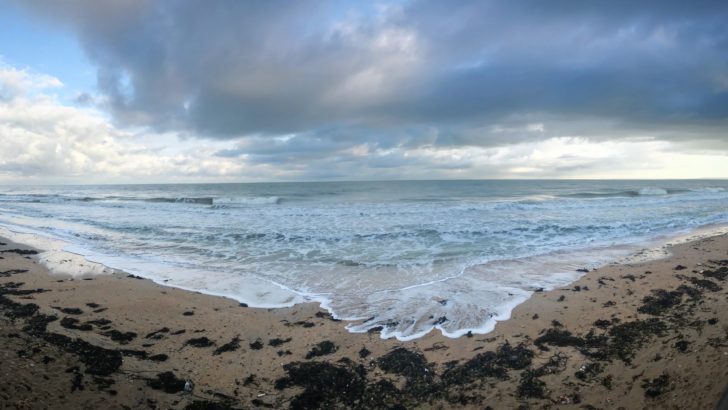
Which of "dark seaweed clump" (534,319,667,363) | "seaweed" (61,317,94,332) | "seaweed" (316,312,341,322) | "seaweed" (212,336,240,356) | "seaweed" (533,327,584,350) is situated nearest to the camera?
"dark seaweed clump" (534,319,667,363)

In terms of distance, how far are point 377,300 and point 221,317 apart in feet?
10.2

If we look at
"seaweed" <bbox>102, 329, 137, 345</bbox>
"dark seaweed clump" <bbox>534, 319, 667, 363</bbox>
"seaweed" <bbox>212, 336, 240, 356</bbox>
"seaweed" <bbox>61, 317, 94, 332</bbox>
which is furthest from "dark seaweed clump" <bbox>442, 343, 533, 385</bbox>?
"seaweed" <bbox>61, 317, 94, 332</bbox>

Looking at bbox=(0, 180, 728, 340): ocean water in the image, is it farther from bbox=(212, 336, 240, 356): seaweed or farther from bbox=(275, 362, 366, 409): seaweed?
bbox=(212, 336, 240, 356): seaweed

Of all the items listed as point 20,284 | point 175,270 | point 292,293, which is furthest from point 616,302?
point 20,284

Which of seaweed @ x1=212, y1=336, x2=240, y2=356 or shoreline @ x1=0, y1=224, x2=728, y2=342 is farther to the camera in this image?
shoreline @ x1=0, y1=224, x2=728, y2=342

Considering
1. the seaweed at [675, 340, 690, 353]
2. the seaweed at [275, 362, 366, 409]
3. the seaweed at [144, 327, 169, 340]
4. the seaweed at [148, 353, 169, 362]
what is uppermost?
the seaweed at [675, 340, 690, 353]

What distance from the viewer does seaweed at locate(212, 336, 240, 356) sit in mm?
5418

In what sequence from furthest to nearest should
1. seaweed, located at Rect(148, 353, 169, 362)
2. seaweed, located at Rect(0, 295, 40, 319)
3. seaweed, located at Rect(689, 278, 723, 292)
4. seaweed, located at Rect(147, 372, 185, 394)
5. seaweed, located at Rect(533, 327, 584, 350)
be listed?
seaweed, located at Rect(689, 278, 723, 292) < seaweed, located at Rect(0, 295, 40, 319) < seaweed, located at Rect(533, 327, 584, 350) < seaweed, located at Rect(148, 353, 169, 362) < seaweed, located at Rect(147, 372, 185, 394)

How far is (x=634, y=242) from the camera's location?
1385 centimetres

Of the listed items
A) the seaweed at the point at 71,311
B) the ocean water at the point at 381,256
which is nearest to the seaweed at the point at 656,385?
the ocean water at the point at 381,256

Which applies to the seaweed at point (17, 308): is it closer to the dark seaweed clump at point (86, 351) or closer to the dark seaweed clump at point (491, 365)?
the dark seaweed clump at point (86, 351)

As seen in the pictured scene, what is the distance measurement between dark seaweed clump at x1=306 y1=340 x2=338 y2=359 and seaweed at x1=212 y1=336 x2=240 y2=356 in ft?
3.82

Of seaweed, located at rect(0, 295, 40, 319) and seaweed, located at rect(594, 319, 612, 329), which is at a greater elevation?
seaweed, located at rect(0, 295, 40, 319)

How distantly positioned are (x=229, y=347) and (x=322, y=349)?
1.42 meters
